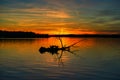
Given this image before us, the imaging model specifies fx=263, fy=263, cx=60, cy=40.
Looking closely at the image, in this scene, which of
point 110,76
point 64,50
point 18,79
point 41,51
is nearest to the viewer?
point 18,79

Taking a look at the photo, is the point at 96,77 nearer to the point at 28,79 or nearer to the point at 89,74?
the point at 89,74

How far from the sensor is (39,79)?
26281mm

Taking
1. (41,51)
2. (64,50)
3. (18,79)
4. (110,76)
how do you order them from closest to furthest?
1. (18,79)
2. (110,76)
3. (41,51)
4. (64,50)

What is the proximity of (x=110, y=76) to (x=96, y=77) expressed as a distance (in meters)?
1.89

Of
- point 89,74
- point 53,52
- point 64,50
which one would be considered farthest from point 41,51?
point 89,74

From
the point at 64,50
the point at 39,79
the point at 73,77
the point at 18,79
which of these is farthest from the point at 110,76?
the point at 64,50

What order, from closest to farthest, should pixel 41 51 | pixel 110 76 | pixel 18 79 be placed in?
1. pixel 18 79
2. pixel 110 76
3. pixel 41 51

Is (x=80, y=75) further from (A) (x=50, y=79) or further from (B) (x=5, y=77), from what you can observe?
(B) (x=5, y=77)

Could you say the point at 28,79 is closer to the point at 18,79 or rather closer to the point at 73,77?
the point at 18,79

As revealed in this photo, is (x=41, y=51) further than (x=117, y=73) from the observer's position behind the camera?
Yes

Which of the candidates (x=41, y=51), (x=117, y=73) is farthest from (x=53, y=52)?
(x=117, y=73)

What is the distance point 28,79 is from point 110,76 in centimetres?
887

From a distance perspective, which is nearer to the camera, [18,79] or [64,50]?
[18,79]

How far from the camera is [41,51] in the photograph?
6381cm
